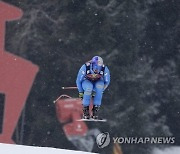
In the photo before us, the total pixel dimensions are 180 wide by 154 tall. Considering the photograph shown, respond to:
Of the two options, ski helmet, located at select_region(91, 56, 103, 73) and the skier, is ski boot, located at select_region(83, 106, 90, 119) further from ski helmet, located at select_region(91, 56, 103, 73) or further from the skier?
ski helmet, located at select_region(91, 56, 103, 73)

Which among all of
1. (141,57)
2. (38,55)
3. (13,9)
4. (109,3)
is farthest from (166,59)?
(13,9)

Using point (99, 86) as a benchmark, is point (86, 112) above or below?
below

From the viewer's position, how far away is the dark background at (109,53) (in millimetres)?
7258

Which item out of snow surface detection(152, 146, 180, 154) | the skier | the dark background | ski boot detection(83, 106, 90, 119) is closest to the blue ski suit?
the skier

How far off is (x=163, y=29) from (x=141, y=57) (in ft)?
1.78

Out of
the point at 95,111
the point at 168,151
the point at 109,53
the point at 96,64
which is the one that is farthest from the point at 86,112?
the point at 168,151

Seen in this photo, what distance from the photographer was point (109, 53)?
7.26 metres

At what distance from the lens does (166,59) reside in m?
7.34

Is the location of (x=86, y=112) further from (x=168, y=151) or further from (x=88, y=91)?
(x=168, y=151)

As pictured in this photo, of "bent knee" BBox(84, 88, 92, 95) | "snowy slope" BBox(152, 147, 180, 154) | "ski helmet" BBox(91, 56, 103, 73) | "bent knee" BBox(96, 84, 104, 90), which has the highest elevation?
"ski helmet" BBox(91, 56, 103, 73)

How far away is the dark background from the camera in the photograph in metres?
7.26

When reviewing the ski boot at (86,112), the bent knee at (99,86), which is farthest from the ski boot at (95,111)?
the bent knee at (99,86)

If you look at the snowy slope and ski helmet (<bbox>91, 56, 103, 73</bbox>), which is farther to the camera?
the snowy slope

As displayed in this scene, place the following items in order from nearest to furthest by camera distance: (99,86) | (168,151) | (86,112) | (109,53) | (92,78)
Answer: (92,78), (99,86), (86,112), (109,53), (168,151)
